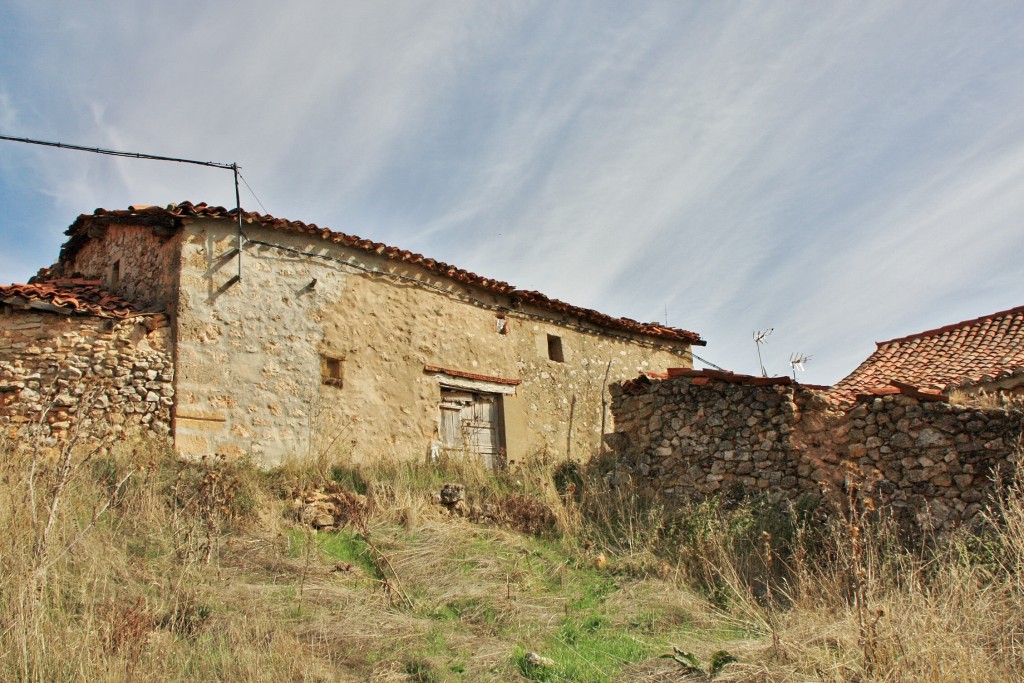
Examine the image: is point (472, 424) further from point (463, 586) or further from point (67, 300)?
point (67, 300)

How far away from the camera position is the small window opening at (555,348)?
14.4 m

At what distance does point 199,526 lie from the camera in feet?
22.1

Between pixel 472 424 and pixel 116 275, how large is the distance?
5.98 m

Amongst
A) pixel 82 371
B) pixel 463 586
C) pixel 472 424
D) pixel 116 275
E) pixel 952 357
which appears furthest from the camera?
pixel 952 357

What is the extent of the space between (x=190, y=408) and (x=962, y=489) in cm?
867

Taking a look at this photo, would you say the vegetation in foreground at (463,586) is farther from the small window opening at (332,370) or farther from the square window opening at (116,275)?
the square window opening at (116,275)

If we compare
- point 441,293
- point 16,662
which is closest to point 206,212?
point 441,293

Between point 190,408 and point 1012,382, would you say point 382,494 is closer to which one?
point 190,408

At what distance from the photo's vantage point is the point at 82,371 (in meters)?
8.80

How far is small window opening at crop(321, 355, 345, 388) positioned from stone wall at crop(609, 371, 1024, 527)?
4090 millimetres

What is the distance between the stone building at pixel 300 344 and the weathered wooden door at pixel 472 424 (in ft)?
0.08

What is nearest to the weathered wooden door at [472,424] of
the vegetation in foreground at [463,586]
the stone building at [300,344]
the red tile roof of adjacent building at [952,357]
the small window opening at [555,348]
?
the stone building at [300,344]

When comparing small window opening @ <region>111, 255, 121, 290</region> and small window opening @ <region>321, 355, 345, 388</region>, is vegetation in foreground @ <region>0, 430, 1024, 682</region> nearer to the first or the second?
small window opening @ <region>321, 355, 345, 388</region>

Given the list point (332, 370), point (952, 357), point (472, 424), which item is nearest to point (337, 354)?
point (332, 370)
